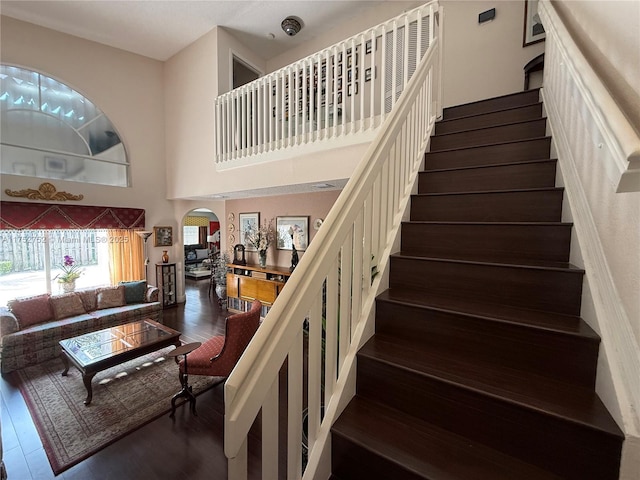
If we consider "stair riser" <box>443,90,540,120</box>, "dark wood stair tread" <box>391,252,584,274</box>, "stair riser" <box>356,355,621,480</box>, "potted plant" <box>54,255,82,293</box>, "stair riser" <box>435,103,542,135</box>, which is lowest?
"potted plant" <box>54,255,82,293</box>

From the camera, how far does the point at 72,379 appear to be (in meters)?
3.20

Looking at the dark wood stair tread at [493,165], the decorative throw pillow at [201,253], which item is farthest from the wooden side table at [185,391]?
the decorative throw pillow at [201,253]

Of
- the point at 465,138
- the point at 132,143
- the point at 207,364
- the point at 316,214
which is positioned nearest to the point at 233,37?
the point at 132,143

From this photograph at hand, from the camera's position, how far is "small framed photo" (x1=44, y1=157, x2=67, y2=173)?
4277 mm

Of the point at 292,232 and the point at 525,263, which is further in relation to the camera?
the point at 292,232

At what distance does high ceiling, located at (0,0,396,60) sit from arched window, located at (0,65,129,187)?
916mm

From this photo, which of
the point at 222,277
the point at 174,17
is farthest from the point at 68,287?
the point at 174,17

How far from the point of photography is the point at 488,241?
1.51m

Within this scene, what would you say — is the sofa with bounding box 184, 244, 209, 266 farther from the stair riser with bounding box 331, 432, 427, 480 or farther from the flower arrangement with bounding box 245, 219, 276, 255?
the stair riser with bounding box 331, 432, 427, 480

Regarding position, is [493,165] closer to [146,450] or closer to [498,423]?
[498,423]

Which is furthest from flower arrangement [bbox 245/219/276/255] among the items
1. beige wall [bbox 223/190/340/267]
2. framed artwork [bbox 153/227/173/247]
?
framed artwork [bbox 153/227/173/247]

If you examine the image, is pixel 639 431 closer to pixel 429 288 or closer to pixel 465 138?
pixel 429 288

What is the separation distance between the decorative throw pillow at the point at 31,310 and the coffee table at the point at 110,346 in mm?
923

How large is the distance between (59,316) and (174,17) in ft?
16.3
